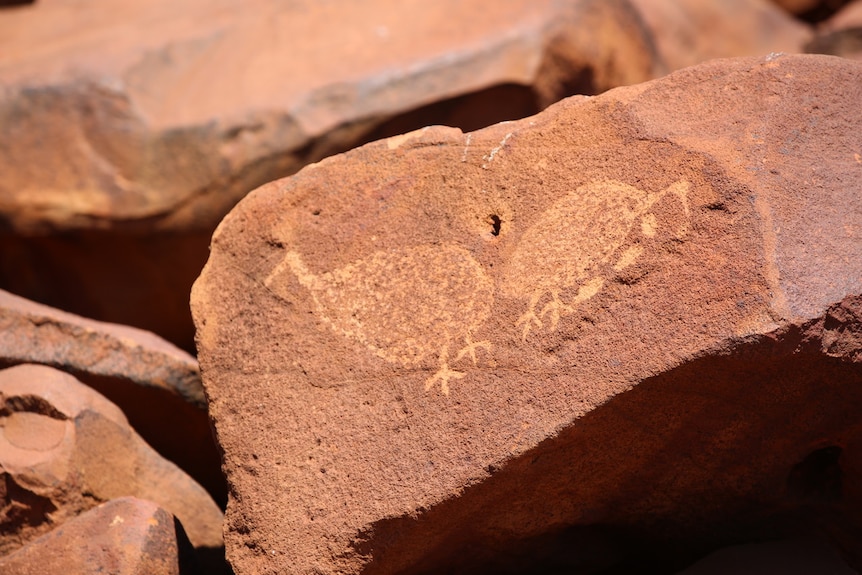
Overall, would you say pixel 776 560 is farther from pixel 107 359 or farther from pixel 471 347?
pixel 107 359

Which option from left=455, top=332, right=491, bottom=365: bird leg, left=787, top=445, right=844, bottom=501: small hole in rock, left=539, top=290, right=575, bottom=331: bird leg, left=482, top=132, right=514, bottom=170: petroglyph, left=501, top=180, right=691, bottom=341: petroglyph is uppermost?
left=482, top=132, right=514, bottom=170: petroglyph

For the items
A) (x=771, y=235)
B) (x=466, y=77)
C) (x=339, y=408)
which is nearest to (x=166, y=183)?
(x=466, y=77)

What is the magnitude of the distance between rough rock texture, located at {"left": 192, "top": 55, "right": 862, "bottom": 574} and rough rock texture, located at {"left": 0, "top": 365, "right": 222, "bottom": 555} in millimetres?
318

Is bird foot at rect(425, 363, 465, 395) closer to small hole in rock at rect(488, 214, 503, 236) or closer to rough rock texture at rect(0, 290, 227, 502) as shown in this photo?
small hole in rock at rect(488, 214, 503, 236)

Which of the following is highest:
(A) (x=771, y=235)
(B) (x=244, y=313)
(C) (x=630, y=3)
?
(C) (x=630, y=3)

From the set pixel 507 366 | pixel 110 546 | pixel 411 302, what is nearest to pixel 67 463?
pixel 110 546

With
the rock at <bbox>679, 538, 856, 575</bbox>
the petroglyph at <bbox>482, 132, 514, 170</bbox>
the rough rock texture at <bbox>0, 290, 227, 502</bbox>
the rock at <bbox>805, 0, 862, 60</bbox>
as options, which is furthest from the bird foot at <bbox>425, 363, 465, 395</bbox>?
the rock at <bbox>805, 0, 862, 60</bbox>

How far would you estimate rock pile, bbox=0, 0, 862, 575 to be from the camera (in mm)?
1291

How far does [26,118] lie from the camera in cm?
243

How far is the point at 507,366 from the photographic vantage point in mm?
1333

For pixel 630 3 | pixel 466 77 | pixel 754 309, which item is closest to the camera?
pixel 754 309

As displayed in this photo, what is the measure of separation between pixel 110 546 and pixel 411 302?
1.97 ft

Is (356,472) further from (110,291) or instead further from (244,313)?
(110,291)

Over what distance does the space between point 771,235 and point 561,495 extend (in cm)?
49
